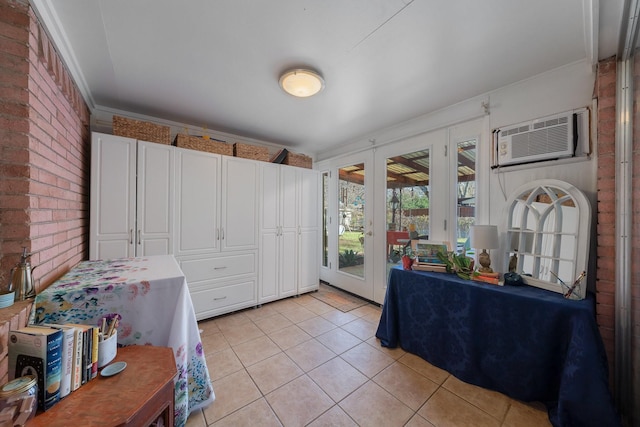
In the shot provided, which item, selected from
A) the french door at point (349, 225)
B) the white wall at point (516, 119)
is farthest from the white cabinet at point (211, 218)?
the white wall at point (516, 119)

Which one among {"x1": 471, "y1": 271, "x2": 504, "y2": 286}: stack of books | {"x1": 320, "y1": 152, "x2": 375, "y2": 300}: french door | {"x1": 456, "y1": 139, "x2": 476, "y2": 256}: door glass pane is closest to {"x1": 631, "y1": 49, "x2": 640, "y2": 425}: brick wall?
{"x1": 471, "y1": 271, "x2": 504, "y2": 286}: stack of books

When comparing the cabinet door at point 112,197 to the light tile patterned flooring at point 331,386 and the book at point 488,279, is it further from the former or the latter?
the book at point 488,279

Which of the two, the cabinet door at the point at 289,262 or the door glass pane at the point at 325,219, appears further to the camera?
the door glass pane at the point at 325,219

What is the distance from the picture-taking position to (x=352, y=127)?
3.07 meters

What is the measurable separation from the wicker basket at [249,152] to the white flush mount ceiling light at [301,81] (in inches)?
47.4

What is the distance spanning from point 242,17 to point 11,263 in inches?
67.2

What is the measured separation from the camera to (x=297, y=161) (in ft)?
11.4

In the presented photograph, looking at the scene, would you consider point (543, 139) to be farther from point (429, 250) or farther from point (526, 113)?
point (429, 250)

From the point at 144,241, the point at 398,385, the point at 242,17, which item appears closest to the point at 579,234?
the point at 398,385

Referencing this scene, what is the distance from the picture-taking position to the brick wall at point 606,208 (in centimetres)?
149

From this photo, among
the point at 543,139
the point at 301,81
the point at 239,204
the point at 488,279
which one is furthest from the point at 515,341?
the point at 239,204

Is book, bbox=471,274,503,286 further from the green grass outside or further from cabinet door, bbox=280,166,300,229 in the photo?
cabinet door, bbox=280,166,300,229

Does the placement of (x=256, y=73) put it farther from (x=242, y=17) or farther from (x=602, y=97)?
(x=602, y=97)

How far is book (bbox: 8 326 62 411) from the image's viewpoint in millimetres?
840
